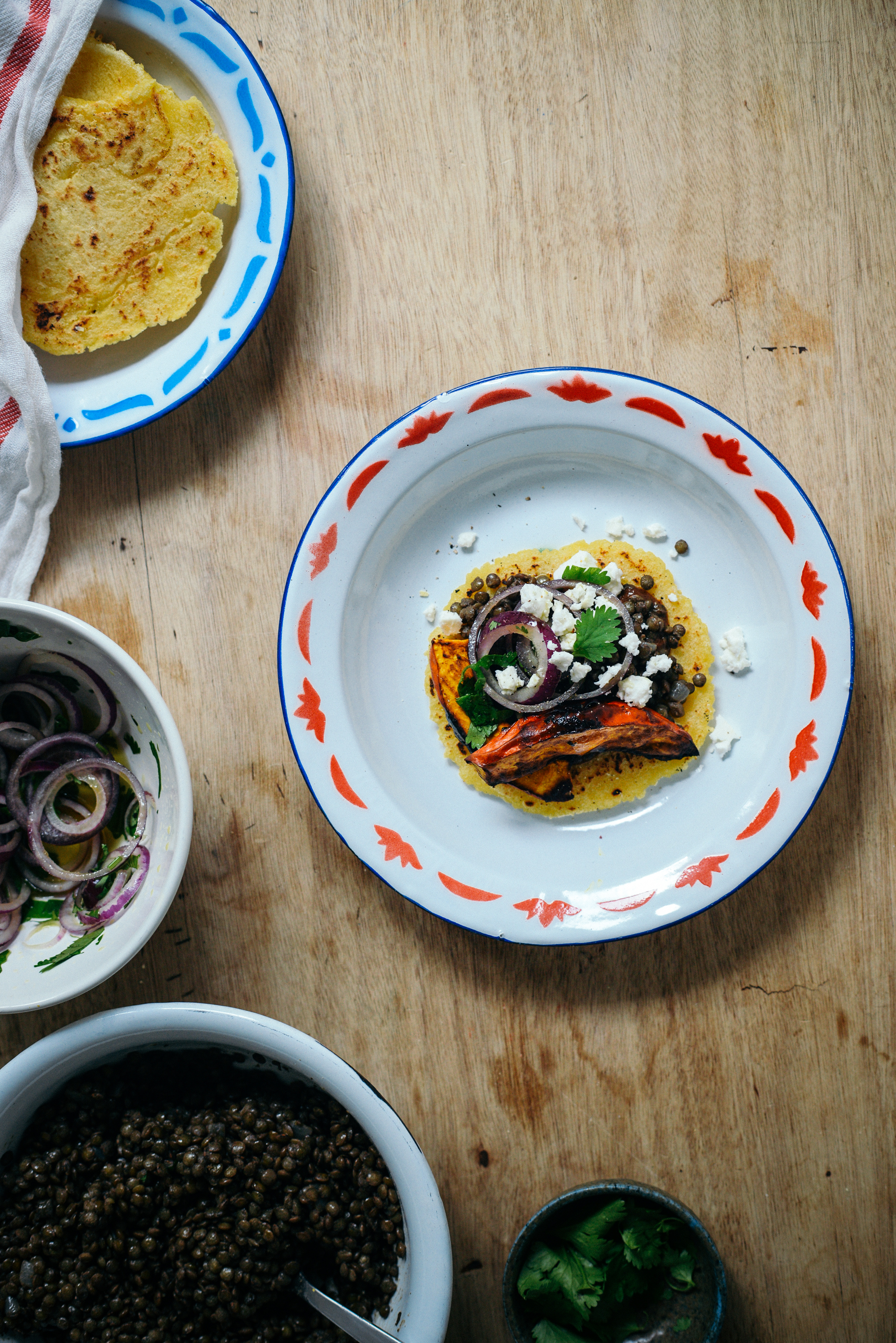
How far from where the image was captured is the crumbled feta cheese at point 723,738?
249 centimetres

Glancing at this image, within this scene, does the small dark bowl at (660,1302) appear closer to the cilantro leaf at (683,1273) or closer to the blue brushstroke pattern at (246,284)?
the cilantro leaf at (683,1273)

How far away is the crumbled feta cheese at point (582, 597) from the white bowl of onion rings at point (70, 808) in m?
1.22

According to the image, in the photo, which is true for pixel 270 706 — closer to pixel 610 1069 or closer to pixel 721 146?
pixel 610 1069

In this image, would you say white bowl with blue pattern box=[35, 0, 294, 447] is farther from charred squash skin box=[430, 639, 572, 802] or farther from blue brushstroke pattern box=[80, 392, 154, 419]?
charred squash skin box=[430, 639, 572, 802]

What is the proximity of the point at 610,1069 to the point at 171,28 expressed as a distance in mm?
3314

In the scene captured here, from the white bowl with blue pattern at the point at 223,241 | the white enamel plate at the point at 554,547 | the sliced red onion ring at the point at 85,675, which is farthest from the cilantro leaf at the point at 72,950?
the white bowl with blue pattern at the point at 223,241

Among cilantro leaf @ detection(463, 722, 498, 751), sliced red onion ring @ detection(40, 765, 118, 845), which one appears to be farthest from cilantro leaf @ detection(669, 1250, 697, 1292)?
sliced red onion ring @ detection(40, 765, 118, 845)

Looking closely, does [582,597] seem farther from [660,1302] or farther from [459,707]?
[660,1302]

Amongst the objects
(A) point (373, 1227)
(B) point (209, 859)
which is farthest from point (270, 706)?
(A) point (373, 1227)

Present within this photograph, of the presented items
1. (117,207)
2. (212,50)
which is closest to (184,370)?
(117,207)

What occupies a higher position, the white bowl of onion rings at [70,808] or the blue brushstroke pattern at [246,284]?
the blue brushstroke pattern at [246,284]

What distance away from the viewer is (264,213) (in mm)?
2416

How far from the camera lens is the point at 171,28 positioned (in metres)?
2.40

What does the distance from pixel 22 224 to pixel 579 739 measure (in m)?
2.17
